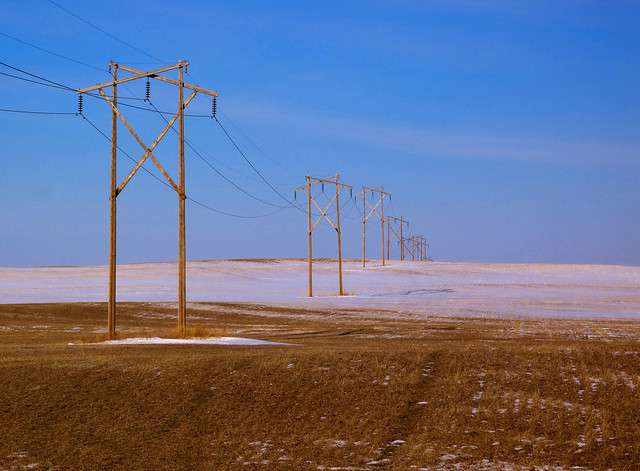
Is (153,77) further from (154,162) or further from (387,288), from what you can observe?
(387,288)

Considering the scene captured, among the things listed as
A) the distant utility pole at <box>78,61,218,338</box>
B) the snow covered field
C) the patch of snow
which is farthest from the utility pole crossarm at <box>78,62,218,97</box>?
the snow covered field

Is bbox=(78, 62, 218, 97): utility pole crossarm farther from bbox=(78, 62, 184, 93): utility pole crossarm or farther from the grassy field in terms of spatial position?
the grassy field

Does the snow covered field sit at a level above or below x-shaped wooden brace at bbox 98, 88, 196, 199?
below

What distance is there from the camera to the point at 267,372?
16.7 metres

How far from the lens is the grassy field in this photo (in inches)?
462

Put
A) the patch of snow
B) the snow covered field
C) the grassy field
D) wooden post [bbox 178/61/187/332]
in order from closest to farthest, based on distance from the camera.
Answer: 1. the grassy field
2. the patch of snow
3. wooden post [bbox 178/61/187/332]
4. the snow covered field

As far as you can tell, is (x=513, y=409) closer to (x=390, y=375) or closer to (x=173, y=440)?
(x=390, y=375)

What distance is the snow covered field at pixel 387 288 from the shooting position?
49844 millimetres

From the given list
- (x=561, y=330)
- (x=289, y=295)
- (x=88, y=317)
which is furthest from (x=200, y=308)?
(x=561, y=330)

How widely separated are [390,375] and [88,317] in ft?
100

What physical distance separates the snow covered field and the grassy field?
84.2ft

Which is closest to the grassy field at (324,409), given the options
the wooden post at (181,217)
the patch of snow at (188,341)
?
the patch of snow at (188,341)

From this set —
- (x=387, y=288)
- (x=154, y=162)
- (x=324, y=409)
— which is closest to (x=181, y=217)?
(x=154, y=162)

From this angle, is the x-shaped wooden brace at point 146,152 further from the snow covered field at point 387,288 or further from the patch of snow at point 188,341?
the snow covered field at point 387,288
